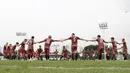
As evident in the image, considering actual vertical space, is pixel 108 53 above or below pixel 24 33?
below

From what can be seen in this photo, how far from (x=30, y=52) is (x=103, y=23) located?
37.2 m

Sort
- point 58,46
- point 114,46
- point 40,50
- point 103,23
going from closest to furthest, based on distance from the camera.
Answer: point 114,46, point 40,50, point 103,23, point 58,46

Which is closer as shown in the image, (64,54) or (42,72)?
(42,72)

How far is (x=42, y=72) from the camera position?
9.44m

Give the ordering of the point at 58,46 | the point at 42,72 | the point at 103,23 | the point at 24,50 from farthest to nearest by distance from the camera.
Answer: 1. the point at 58,46
2. the point at 103,23
3. the point at 24,50
4. the point at 42,72

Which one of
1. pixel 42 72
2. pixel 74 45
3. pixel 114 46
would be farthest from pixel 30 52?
pixel 42 72

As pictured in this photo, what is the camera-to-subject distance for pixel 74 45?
1018 inches

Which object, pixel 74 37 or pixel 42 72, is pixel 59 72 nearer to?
pixel 42 72

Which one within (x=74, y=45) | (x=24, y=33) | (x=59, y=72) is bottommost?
(x=59, y=72)

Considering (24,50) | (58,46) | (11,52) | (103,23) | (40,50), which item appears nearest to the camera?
(24,50)

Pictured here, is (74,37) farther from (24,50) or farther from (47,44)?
(24,50)

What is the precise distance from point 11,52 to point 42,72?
31981 millimetres

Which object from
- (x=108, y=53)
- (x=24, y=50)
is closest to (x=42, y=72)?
(x=24, y=50)

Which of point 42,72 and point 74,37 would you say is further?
point 74,37
